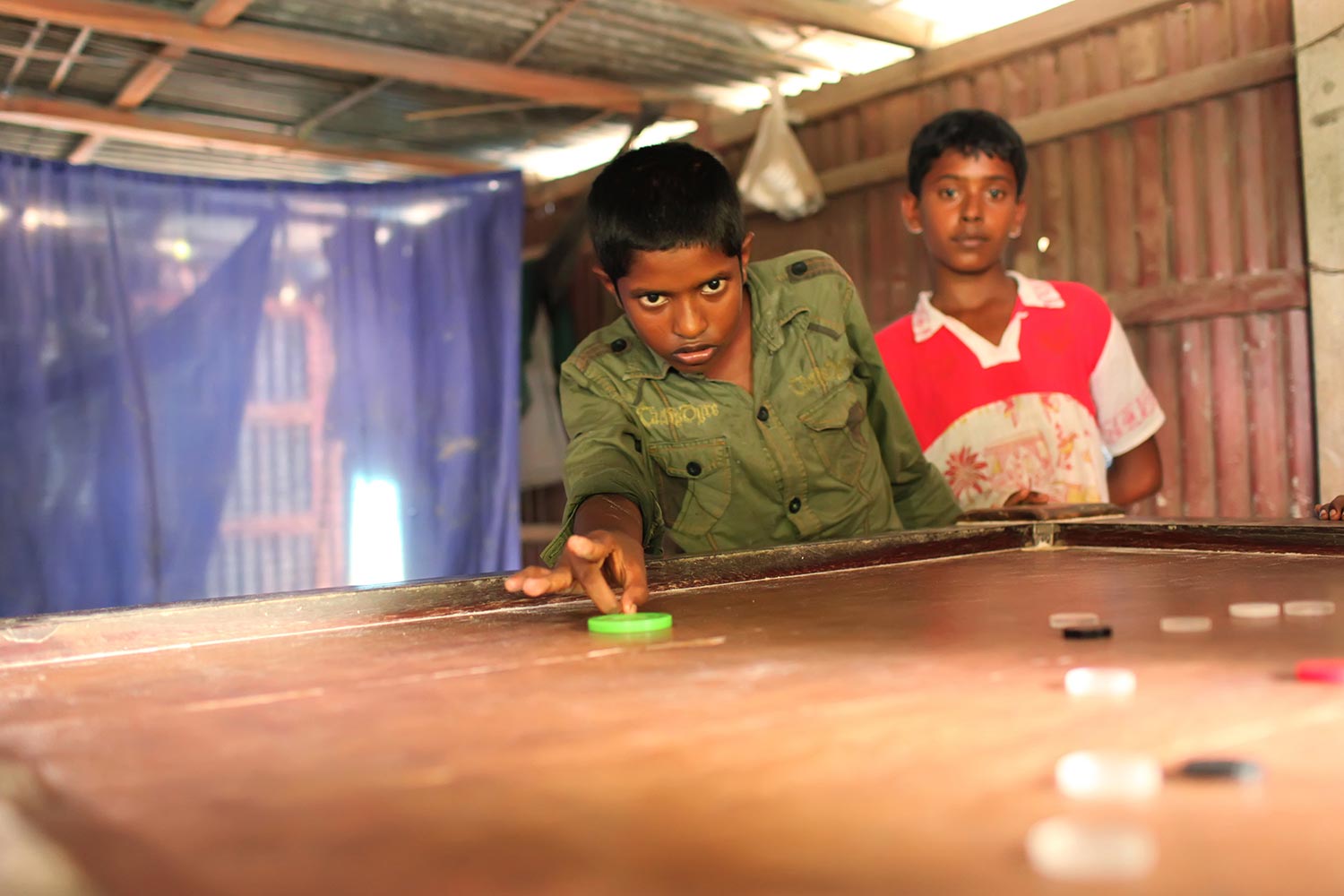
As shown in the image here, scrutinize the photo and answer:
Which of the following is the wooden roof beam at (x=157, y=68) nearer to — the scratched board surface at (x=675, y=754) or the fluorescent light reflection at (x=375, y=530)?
the fluorescent light reflection at (x=375, y=530)

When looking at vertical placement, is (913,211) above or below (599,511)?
above

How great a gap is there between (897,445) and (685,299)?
0.76 meters

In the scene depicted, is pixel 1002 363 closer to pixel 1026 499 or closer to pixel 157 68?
pixel 1026 499

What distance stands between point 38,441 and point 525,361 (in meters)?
2.75

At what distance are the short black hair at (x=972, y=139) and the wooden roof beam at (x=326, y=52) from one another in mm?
2311

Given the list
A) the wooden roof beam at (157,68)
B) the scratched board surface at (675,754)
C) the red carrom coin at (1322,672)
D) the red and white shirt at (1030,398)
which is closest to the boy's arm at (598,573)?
the scratched board surface at (675,754)

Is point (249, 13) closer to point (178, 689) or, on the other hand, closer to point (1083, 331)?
point (1083, 331)

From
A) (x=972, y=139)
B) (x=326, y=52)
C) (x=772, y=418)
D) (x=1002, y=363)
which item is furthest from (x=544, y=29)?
(x=772, y=418)

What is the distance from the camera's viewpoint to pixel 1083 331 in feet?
11.7

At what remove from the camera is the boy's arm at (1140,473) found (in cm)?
366

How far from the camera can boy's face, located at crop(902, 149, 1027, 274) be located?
11.6 ft

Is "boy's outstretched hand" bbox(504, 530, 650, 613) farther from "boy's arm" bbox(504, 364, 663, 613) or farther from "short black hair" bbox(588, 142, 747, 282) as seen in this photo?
"short black hair" bbox(588, 142, 747, 282)

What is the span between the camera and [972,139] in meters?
3.55

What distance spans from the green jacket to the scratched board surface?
1170mm
